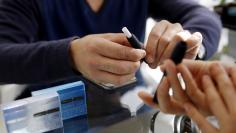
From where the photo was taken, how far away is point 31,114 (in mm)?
504

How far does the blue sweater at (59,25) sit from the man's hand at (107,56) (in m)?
0.04

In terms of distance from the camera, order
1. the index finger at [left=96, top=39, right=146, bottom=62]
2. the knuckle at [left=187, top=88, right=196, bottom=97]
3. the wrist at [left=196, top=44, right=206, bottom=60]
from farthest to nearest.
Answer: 1. the wrist at [left=196, top=44, right=206, bottom=60]
2. the index finger at [left=96, top=39, right=146, bottom=62]
3. the knuckle at [left=187, top=88, right=196, bottom=97]

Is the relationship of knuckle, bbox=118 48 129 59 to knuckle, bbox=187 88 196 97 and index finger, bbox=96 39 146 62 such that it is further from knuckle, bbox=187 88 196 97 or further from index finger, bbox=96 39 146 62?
knuckle, bbox=187 88 196 97

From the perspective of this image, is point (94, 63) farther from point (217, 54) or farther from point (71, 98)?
point (217, 54)

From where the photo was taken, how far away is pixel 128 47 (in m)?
0.49

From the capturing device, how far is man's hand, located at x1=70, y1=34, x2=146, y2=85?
0.49 meters

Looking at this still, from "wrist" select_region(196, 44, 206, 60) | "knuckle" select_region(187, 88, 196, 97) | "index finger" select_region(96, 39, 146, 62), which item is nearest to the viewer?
"knuckle" select_region(187, 88, 196, 97)

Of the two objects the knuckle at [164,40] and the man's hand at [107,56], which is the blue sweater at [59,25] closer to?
the man's hand at [107,56]

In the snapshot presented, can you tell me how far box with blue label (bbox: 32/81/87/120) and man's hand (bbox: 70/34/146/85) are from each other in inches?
1.3

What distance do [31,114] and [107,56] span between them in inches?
5.9

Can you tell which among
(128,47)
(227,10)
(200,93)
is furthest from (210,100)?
(227,10)

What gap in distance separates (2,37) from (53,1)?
0.16 m

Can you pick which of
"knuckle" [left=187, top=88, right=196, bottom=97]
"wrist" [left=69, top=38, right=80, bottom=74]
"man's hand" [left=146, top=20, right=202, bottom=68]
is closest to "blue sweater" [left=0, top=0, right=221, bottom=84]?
"wrist" [left=69, top=38, right=80, bottom=74]

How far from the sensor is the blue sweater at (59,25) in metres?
0.57
